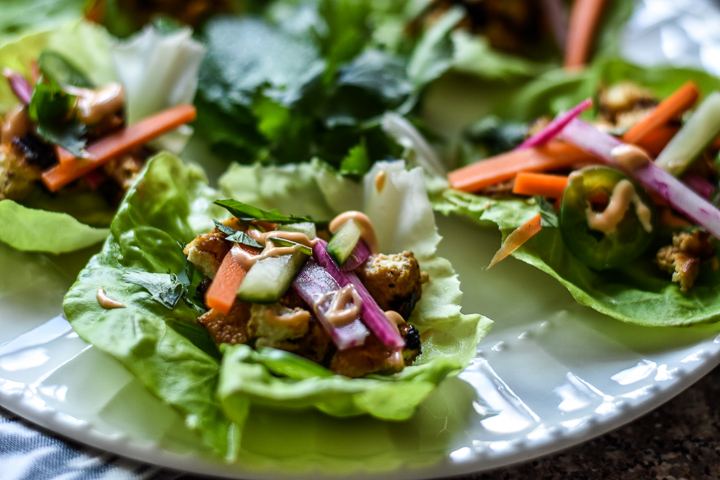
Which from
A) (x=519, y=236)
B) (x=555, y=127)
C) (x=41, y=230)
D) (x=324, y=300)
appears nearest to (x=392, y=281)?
(x=324, y=300)

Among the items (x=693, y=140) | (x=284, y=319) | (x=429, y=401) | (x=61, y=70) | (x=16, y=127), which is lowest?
(x=429, y=401)

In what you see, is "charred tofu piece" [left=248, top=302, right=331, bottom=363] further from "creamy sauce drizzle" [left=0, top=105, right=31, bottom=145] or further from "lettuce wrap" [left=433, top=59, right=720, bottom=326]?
"creamy sauce drizzle" [left=0, top=105, right=31, bottom=145]

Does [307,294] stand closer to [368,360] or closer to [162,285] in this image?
[368,360]

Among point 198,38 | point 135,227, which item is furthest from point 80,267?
point 198,38

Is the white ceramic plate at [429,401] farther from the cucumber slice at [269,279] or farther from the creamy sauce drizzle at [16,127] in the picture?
the creamy sauce drizzle at [16,127]

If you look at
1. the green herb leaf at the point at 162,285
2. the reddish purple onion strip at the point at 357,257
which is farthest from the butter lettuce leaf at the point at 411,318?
the green herb leaf at the point at 162,285

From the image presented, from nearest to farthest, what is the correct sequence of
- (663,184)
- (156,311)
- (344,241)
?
(156,311) < (344,241) < (663,184)
